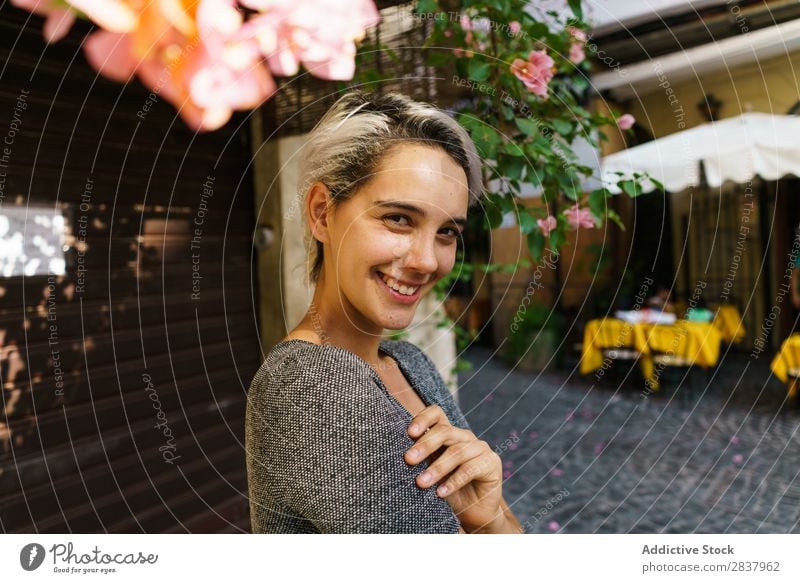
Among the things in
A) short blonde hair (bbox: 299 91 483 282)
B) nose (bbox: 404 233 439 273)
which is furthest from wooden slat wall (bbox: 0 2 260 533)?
nose (bbox: 404 233 439 273)

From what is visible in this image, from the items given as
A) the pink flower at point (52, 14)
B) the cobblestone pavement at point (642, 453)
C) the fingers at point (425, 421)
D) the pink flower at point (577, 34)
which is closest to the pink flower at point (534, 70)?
the pink flower at point (577, 34)

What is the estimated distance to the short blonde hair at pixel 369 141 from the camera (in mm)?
728

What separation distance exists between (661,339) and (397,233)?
123 inches

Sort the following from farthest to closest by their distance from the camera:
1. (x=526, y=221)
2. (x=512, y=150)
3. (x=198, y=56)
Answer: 1. (x=526, y=221)
2. (x=512, y=150)
3. (x=198, y=56)

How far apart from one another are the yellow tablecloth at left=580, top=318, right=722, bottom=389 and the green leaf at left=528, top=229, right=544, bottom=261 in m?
2.21

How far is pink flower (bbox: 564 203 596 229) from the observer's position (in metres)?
1.26

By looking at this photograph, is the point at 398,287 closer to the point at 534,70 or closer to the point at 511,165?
the point at 511,165

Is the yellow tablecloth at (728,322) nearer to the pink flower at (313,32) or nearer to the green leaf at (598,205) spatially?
the green leaf at (598,205)

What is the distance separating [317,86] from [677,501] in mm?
2229

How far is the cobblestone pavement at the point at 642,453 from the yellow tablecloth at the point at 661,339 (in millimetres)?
Result: 261

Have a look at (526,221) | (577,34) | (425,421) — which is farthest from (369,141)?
(577,34)

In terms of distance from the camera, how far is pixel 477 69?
3.57ft

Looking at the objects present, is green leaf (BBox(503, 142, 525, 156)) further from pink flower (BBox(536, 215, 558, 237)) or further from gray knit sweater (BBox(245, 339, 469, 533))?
gray knit sweater (BBox(245, 339, 469, 533))
